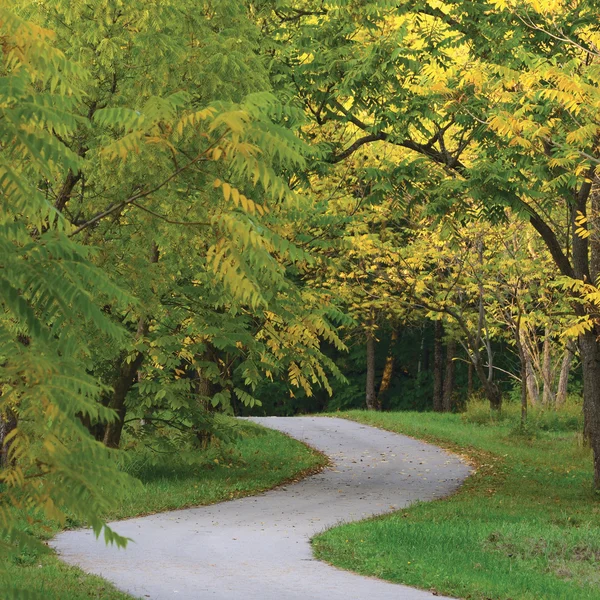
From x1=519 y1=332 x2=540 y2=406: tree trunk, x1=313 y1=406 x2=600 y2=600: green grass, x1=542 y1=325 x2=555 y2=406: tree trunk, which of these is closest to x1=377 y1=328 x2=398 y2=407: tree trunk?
x1=519 y1=332 x2=540 y2=406: tree trunk

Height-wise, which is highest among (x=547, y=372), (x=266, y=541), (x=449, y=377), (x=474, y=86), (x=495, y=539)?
(x=474, y=86)

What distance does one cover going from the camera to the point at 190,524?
1398 cm

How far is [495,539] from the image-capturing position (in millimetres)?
12180

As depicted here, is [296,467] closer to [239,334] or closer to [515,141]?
[239,334]

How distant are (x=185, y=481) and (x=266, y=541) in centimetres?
522

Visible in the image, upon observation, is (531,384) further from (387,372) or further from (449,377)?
(387,372)

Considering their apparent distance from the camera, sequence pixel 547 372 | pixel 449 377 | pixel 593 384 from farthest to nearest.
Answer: pixel 449 377, pixel 547 372, pixel 593 384

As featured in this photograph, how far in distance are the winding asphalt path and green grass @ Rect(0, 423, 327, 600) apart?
1.24ft

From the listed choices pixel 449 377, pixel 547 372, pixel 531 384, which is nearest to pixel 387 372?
pixel 449 377

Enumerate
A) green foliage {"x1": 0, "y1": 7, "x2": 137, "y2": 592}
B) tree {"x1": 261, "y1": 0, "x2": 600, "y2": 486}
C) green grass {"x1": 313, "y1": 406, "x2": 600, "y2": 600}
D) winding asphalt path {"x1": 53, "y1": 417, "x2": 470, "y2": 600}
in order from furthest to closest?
tree {"x1": 261, "y1": 0, "x2": 600, "y2": 486} < green grass {"x1": 313, "y1": 406, "x2": 600, "y2": 600} < winding asphalt path {"x1": 53, "y1": 417, "x2": 470, "y2": 600} < green foliage {"x1": 0, "y1": 7, "x2": 137, "y2": 592}

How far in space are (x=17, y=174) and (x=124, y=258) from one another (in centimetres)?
508

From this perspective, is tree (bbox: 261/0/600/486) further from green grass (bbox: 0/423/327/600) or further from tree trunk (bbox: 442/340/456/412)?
tree trunk (bbox: 442/340/456/412)

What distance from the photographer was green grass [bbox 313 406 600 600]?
10125mm

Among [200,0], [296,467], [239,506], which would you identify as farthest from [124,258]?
[296,467]
